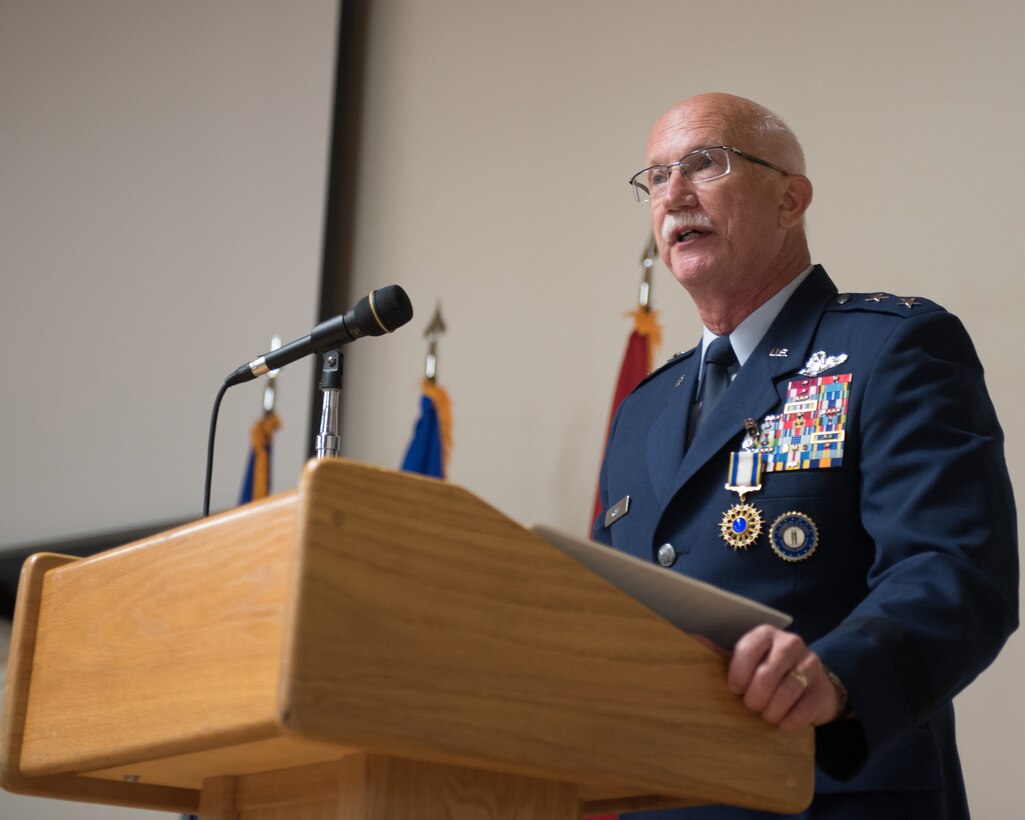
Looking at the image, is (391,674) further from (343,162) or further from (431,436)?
(343,162)

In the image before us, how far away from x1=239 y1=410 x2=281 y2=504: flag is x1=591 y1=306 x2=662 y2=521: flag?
117 cm

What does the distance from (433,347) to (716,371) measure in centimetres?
224

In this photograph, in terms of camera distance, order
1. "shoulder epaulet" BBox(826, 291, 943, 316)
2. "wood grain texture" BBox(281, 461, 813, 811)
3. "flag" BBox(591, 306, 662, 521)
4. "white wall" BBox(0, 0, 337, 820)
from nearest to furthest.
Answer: "wood grain texture" BBox(281, 461, 813, 811) < "shoulder epaulet" BBox(826, 291, 943, 316) < "flag" BBox(591, 306, 662, 521) < "white wall" BBox(0, 0, 337, 820)

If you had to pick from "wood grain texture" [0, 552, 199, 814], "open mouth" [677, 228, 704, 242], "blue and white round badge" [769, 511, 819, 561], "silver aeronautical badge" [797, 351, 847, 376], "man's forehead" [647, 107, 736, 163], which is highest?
"man's forehead" [647, 107, 736, 163]

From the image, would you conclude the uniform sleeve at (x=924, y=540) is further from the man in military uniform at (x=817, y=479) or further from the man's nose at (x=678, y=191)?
the man's nose at (x=678, y=191)

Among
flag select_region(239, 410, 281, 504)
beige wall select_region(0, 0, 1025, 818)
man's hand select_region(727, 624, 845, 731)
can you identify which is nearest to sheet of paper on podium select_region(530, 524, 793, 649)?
man's hand select_region(727, 624, 845, 731)

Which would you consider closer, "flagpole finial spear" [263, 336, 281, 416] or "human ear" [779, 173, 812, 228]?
"human ear" [779, 173, 812, 228]

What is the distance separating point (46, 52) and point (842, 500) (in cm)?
445

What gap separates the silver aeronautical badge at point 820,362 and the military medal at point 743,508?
5.8 inches

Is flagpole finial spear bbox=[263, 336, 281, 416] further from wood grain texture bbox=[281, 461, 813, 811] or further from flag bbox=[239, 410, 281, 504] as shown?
wood grain texture bbox=[281, 461, 813, 811]

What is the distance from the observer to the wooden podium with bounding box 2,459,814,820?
103 cm

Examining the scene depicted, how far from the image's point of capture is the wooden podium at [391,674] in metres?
1.03

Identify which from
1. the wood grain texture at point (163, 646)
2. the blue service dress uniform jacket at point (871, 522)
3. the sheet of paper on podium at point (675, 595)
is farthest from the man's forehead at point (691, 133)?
the wood grain texture at point (163, 646)

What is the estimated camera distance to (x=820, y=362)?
6.06 ft
